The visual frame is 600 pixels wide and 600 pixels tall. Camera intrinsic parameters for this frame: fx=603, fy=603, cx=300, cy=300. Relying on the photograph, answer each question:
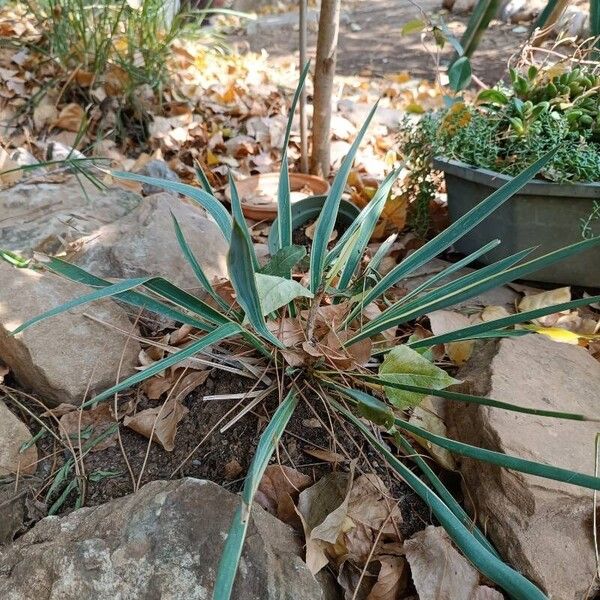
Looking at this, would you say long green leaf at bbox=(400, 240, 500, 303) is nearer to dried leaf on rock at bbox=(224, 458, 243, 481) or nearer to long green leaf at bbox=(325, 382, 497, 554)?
long green leaf at bbox=(325, 382, 497, 554)

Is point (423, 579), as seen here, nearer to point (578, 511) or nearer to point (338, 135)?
point (578, 511)

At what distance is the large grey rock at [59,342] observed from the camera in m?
1.22

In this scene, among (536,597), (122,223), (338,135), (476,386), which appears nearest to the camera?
(536,597)

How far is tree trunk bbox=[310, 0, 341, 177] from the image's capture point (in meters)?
1.91

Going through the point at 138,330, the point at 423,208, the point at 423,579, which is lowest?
the point at 423,579

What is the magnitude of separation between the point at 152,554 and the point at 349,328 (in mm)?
616

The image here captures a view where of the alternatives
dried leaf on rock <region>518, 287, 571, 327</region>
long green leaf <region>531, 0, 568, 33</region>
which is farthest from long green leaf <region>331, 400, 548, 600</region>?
long green leaf <region>531, 0, 568, 33</region>

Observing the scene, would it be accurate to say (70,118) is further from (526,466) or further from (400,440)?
(526,466)

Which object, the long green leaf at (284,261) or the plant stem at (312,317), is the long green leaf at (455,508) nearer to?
the plant stem at (312,317)

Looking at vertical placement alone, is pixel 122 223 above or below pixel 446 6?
below

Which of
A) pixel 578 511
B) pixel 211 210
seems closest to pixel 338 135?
pixel 211 210

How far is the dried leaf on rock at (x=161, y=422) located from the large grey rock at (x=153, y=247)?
13.8 inches

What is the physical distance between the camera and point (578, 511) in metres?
1.02

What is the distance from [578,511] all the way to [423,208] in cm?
102
